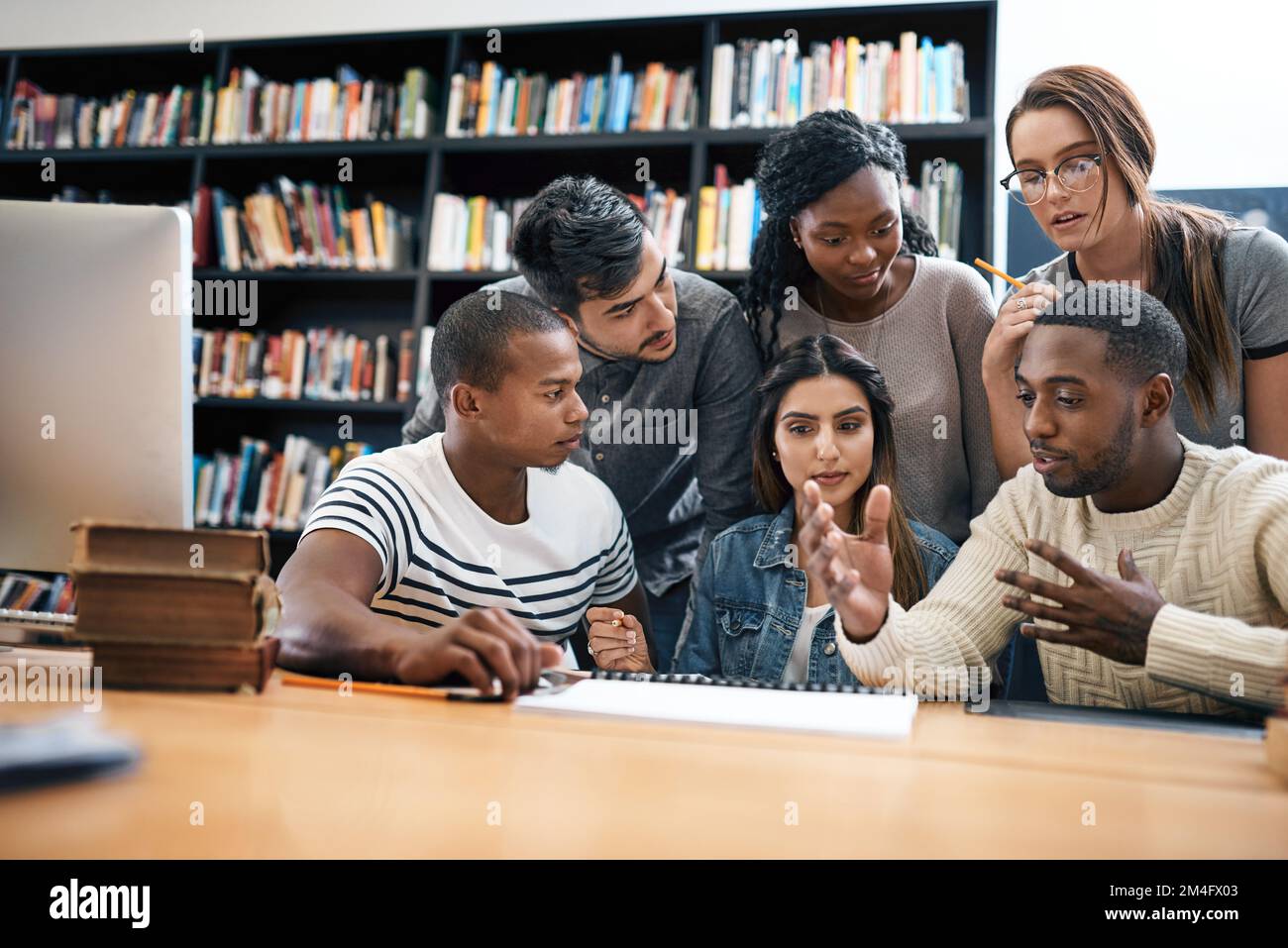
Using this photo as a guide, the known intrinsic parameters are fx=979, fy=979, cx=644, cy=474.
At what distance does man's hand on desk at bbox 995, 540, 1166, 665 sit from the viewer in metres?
1.03

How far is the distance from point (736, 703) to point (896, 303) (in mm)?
1068

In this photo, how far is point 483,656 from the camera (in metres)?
0.98

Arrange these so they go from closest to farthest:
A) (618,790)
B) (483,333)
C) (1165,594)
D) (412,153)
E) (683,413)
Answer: (618,790)
(1165,594)
(483,333)
(683,413)
(412,153)

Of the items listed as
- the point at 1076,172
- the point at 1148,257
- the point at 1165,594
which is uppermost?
the point at 1076,172

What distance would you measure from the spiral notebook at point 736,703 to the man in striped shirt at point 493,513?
37cm

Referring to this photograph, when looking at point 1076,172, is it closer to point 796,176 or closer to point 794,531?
point 796,176

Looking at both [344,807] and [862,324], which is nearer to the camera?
[344,807]

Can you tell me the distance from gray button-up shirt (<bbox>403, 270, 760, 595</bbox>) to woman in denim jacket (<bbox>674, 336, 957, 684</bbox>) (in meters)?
0.13

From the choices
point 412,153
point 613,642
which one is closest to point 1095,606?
point 613,642

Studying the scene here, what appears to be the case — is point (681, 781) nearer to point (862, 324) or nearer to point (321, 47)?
point (862, 324)

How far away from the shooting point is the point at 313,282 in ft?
11.3

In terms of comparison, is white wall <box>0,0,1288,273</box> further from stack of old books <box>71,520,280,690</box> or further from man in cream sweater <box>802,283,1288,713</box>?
stack of old books <box>71,520,280,690</box>
